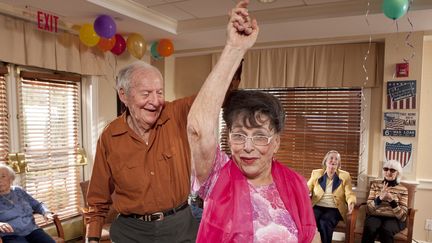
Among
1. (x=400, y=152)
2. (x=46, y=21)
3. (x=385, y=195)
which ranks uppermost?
(x=46, y=21)

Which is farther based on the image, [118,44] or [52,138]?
[118,44]

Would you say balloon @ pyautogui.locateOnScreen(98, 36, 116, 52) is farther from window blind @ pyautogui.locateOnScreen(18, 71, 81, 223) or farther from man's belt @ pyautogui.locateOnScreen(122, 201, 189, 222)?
man's belt @ pyautogui.locateOnScreen(122, 201, 189, 222)

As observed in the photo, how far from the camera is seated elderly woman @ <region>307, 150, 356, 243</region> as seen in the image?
318cm

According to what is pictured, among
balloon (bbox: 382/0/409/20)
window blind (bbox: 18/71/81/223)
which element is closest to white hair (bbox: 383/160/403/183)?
balloon (bbox: 382/0/409/20)

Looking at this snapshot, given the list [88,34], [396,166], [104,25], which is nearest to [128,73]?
[104,25]

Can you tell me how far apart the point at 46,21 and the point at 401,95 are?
11.6ft

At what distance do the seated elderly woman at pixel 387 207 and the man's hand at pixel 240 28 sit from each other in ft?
9.79

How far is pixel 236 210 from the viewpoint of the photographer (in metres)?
0.76

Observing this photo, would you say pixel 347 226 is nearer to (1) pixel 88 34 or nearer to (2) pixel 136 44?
(2) pixel 136 44

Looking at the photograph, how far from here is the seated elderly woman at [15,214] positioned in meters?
2.58

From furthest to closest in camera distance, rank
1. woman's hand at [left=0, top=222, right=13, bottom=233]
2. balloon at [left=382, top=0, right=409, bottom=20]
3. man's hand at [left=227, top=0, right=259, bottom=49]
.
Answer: woman's hand at [left=0, top=222, right=13, bottom=233] → balloon at [left=382, top=0, right=409, bottom=20] → man's hand at [left=227, top=0, right=259, bottom=49]

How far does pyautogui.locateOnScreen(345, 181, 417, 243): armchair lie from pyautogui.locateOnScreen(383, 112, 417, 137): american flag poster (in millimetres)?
526

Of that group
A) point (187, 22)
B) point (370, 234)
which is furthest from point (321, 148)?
point (187, 22)

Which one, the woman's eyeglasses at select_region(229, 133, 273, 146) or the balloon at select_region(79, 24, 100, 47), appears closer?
the woman's eyeglasses at select_region(229, 133, 273, 146)
